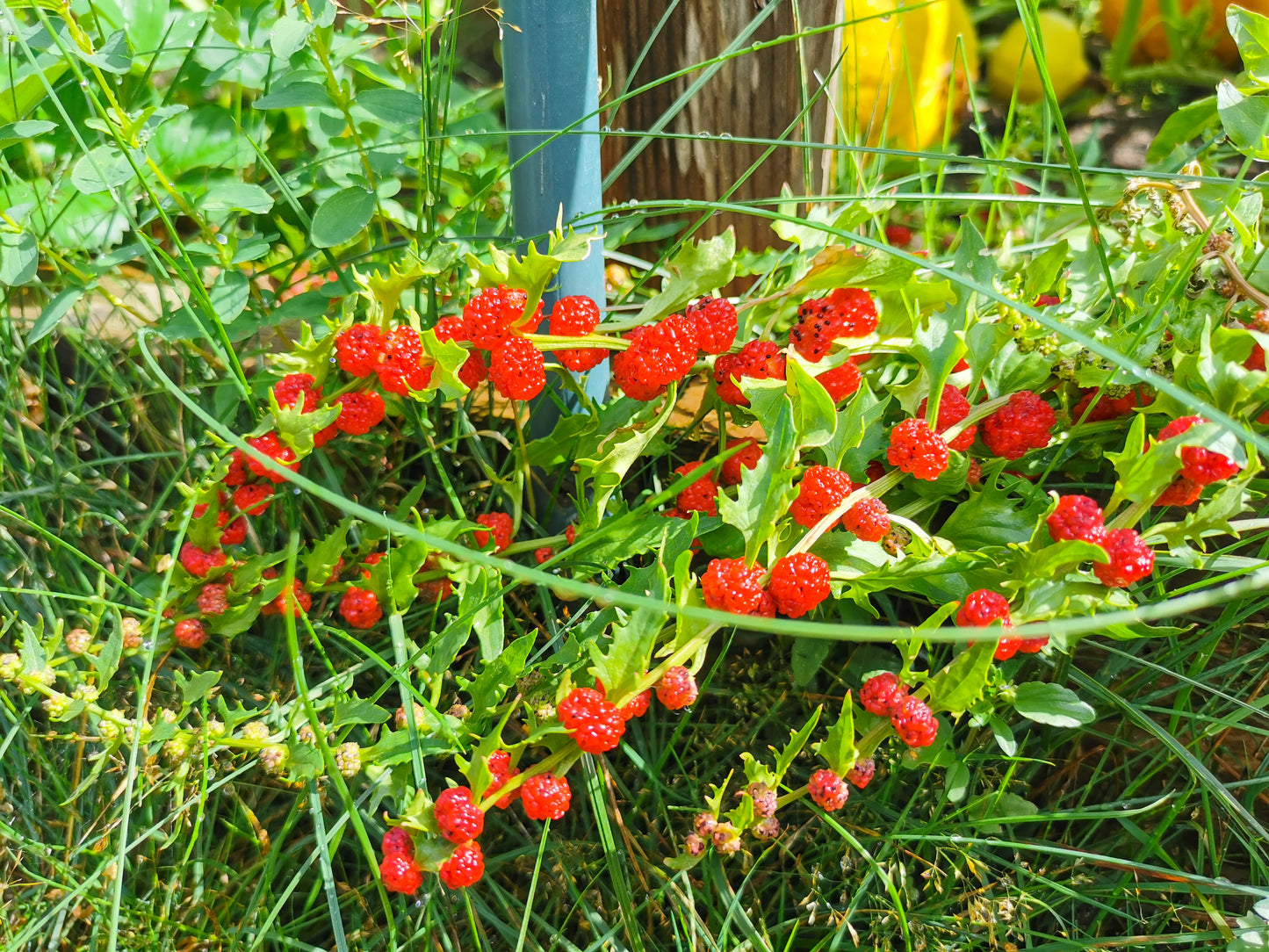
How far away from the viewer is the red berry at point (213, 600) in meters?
0.92

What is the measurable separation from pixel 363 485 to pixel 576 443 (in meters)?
0.32

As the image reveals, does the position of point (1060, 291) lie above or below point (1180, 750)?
above

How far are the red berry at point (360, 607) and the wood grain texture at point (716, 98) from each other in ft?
2.33

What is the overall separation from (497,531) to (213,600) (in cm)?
27

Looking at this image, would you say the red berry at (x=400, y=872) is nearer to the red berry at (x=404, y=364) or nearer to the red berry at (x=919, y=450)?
the red berry at (x=404, y=364)

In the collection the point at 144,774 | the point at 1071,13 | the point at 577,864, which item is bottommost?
the point at 577,864

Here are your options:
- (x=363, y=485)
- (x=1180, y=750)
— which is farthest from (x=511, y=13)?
(x=1180, y=750)

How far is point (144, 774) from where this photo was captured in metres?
0.90

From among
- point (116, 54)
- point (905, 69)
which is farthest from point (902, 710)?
point (905, 69)

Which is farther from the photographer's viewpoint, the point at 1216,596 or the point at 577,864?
the point at 577,864

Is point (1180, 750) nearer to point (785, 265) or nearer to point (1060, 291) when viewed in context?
point (1060, 291)

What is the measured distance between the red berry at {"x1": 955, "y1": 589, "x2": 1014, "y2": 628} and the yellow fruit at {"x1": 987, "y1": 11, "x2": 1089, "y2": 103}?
1526 millimetres

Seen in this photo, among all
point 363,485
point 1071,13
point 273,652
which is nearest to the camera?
point 273,652

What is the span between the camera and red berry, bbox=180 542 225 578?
92 centimetres
